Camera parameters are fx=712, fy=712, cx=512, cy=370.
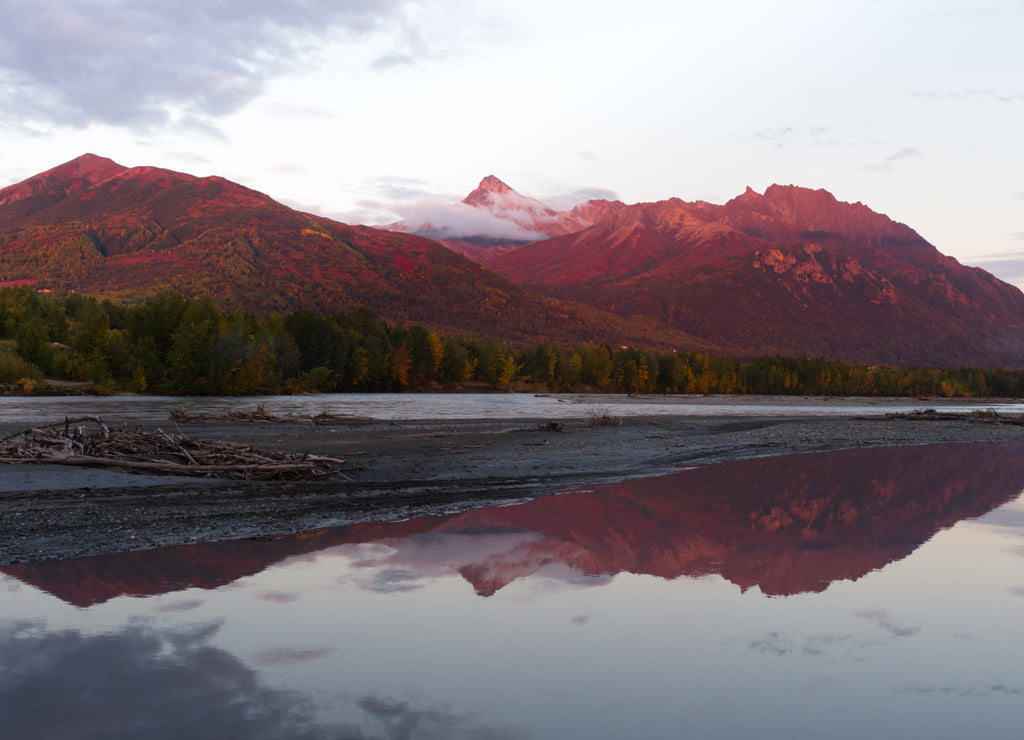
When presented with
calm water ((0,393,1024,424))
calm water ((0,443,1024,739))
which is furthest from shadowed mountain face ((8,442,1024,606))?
calm water ((0,393,1024,424))

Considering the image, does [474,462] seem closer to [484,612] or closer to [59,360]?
[484,612]

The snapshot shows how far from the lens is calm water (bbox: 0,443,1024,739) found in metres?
6.84

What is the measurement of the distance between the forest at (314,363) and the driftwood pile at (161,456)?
56.3m

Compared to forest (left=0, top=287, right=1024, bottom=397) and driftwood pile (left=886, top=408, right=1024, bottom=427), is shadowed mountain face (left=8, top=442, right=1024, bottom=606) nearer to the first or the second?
driftwood pile (left=886, top=408, right=1024, bottom=427)

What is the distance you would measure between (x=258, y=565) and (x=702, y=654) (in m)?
7.37

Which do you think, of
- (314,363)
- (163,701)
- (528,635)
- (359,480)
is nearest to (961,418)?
(359,480)

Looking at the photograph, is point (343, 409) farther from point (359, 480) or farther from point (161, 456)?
point (359, 480)

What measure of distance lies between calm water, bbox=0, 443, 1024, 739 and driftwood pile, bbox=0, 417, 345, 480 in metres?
6.96

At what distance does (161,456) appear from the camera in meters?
22.4

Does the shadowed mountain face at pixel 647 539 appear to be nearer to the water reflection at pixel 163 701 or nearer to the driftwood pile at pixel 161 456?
the water reflection at pixel 163 701

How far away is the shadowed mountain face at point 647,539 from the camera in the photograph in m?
11.5

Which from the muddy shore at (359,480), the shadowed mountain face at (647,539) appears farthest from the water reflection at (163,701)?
the muddy shore at (359,480)

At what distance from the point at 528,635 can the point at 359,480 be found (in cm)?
1330

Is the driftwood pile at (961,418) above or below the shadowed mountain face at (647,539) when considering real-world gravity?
above
